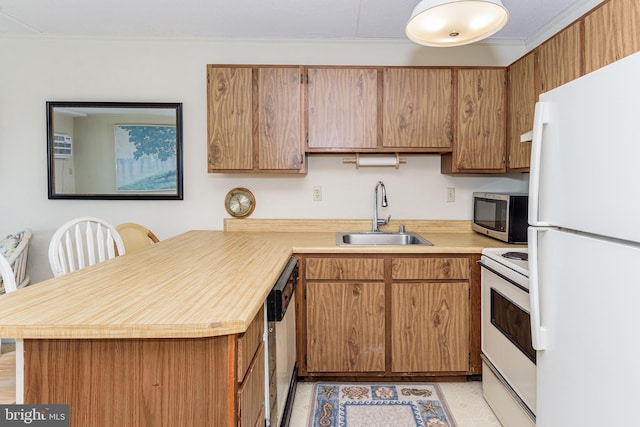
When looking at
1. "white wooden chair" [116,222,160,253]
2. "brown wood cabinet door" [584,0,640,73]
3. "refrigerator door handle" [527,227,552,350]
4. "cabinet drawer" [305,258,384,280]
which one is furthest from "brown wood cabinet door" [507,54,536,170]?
"white wooden chair" [116,222,160,253]

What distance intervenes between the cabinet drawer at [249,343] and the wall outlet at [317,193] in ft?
5.54

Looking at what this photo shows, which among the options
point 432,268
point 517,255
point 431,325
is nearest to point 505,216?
point 517,255

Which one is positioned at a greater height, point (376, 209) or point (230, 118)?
point (230, 118)

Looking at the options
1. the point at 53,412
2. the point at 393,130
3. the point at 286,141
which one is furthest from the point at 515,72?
the point at 53,412

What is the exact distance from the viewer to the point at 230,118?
2.65 meters

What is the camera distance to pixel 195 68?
2969 millimetres

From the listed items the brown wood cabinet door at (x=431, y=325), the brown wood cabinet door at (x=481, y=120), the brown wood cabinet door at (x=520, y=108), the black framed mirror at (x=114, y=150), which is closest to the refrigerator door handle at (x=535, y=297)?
the brown wood cabinet door at (x=431, y=325)

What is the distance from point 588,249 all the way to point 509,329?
3.09 ft

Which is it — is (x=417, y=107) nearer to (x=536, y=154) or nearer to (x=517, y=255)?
(x=517, y=255)

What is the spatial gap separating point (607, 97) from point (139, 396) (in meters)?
1.36

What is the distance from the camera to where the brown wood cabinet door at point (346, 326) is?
2.37 meters

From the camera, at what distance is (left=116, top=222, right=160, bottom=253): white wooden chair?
2875 millimetres

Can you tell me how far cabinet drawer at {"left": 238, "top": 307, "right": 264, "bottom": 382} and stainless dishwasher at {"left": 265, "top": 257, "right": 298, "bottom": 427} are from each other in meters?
0.12

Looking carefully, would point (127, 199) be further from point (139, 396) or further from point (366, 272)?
point (139, 396)
